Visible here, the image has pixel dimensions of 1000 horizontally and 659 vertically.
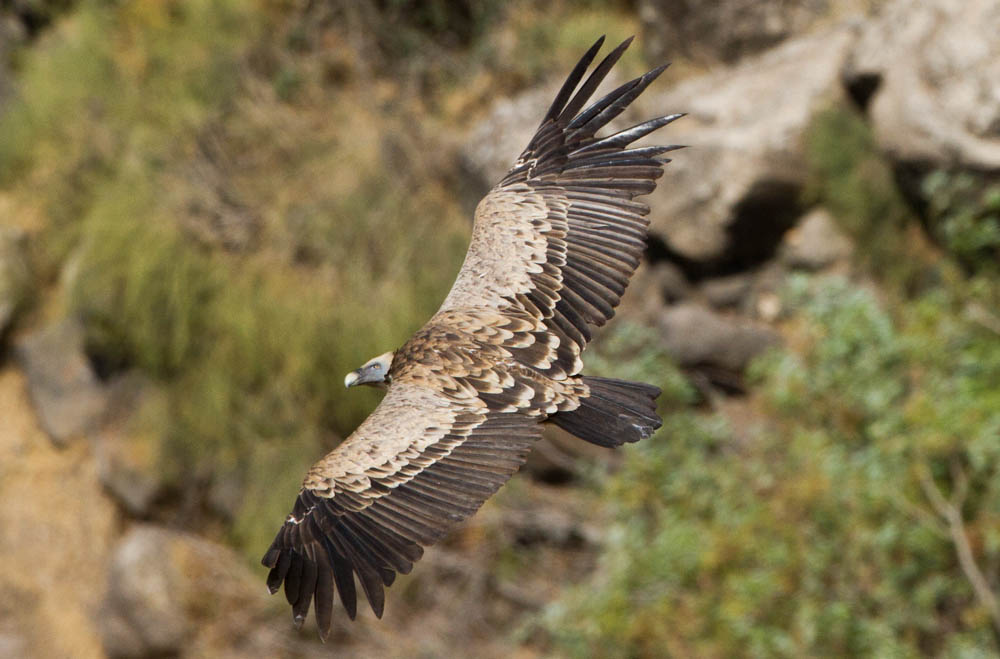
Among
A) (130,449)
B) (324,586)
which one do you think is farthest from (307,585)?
(130,449)

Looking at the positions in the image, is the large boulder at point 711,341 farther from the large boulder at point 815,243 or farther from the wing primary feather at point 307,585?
the wing primary feather at point 307,585

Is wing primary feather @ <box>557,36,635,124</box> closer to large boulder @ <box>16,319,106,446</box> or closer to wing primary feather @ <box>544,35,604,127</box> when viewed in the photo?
wing primary feather @ <box>544,35,604,127</box>

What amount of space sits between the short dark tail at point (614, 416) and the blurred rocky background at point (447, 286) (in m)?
3.52

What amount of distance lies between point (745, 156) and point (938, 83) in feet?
5.41

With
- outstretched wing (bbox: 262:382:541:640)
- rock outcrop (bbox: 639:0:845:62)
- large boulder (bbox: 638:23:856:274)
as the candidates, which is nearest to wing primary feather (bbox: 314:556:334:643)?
outstretched wing (bbox: 262:382:541:640)

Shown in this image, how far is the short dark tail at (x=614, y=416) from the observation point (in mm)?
3902

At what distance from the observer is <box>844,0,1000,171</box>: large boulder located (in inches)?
335

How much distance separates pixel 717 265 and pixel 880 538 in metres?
3.67

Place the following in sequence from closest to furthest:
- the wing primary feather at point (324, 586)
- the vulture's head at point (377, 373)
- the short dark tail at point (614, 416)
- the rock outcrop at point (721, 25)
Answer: the wing primary feather at point (324, 586) → the short dark tail at point (614, 416) → the vulture's head at point (377, 373) → the rock outcrop at point (721, 25)

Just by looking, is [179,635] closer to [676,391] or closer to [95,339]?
[95,339]

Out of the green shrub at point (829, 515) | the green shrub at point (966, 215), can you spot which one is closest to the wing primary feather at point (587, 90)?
the green shrub at point (829, 515)

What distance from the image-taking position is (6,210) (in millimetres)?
12422

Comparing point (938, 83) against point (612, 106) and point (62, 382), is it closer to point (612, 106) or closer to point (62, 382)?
point (612, 106)

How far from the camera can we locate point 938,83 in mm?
8742
